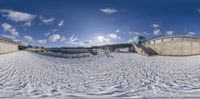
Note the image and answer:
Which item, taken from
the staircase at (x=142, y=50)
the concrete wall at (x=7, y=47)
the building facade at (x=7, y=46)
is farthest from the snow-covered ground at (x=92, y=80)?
the staircase at (x=142, y=50)

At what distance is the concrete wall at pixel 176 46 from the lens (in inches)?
1159

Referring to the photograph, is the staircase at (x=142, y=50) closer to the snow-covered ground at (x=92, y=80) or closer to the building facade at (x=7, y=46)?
the snow-covered ground at (x=92, y=80)

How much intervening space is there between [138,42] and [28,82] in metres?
22.4

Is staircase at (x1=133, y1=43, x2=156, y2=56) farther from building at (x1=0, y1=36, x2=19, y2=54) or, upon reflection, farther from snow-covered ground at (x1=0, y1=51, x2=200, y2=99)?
building at (x1=0, y1=36, x2=19, y2=54)

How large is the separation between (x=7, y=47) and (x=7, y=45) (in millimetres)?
190

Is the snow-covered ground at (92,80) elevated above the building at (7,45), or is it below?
below

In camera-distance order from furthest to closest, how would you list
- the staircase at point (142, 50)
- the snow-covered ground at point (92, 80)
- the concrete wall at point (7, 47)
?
the staircase at point (142, 50) < the concrete wall at point (7, 47) < the snow-covered ground at point (92, 80)

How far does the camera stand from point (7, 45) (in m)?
25.0

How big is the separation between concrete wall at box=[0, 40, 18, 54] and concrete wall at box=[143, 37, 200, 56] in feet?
50.1

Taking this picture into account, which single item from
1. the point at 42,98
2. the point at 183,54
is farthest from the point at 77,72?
the point at 183,54

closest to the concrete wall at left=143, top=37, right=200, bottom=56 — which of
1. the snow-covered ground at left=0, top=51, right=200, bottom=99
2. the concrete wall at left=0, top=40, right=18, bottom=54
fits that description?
the snow-covered ground at left=0, top=51, right=200, bottom=99

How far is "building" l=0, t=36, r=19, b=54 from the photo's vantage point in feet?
76.7

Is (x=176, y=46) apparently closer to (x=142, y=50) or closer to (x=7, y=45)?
(x=142, y=50)

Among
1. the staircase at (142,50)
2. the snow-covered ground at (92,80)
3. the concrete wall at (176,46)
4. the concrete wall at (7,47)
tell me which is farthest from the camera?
the staircase at (142,50)
